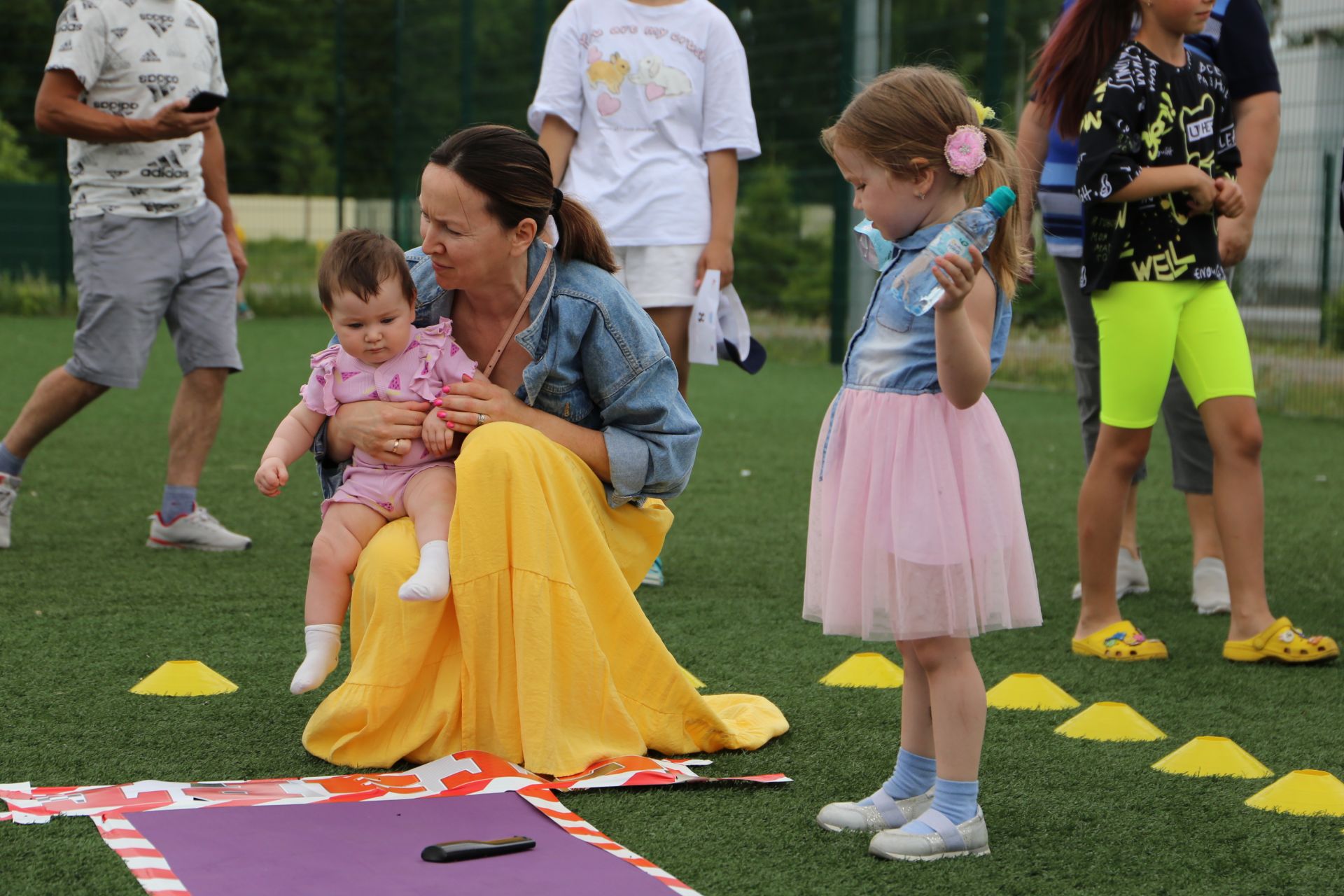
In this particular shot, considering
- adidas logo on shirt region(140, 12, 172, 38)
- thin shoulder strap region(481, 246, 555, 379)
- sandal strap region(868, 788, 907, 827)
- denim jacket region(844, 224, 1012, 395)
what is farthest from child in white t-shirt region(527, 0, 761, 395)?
sandal strap region(868, 788, 907, 827)

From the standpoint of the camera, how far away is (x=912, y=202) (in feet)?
8.28

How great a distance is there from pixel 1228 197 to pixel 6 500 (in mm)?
3758

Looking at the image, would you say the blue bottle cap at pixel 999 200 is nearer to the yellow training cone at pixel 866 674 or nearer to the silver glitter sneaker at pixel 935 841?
the silver glitter sneaker at pixel 935 841

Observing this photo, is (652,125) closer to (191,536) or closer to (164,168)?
(164,168)

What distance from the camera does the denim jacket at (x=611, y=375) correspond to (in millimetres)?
3014

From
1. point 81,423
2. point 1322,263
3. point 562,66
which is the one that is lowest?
point 81,423

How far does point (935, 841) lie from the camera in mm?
2441

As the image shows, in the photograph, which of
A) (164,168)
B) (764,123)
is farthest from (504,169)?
(764,123)

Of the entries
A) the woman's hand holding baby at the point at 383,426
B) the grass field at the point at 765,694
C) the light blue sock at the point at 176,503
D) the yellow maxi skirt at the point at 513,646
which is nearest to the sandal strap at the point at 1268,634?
the grass field at the point at 765,694

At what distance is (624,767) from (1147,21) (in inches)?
91.0

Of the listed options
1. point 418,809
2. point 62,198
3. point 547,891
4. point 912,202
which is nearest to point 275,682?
point 418,809

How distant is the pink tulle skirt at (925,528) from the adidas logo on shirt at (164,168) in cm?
342

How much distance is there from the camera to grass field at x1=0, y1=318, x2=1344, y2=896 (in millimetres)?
2418

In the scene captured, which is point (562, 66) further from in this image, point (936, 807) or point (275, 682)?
point (936, 807)
